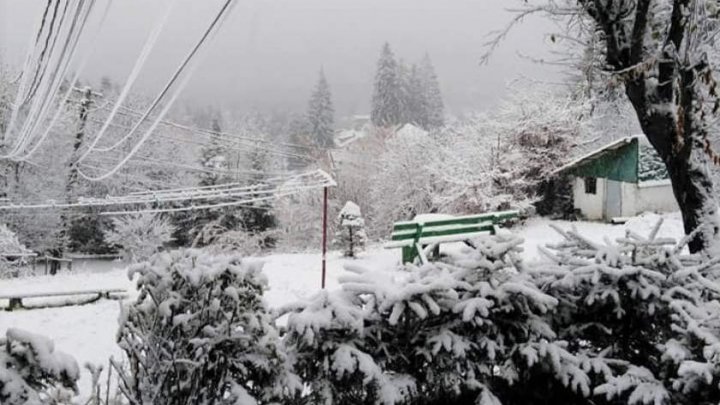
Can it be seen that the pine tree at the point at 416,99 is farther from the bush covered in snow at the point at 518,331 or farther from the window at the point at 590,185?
the bush covered in snow at the point at 518,331

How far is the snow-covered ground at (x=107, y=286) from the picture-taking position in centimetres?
721

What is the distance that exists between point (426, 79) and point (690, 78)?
50.3m

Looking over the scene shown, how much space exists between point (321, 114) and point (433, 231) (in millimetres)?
41353

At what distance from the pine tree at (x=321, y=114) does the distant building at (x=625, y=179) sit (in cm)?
3163

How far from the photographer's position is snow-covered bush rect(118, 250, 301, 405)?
2312 millimetres

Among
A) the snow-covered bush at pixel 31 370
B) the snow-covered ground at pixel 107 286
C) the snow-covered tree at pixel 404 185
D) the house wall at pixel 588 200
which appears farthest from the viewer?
the snow-covered tree at pixel 404 185

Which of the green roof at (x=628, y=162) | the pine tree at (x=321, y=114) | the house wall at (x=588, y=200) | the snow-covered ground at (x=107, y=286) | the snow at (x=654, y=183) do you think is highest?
the pine tree at (x=321, y=114)

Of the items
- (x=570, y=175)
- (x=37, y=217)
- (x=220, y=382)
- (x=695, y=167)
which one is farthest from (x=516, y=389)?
(x=37, y=217)

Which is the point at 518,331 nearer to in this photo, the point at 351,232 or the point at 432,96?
the point at 351,232

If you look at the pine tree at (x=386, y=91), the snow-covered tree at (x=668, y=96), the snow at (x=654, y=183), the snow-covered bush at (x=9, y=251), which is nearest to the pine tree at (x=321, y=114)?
the pine tree at (x=386, y=91)

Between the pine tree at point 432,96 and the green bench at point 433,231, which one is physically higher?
the pine tree at point 432,96

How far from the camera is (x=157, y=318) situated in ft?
7.57

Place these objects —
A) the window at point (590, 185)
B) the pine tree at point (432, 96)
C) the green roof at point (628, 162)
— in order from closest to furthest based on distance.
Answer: the green roof at point (628, 162), the window at point (590, 185), the pine tree at point (432, 96)

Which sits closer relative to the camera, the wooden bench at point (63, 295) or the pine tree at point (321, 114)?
the wooden bench at point (63, 295)
